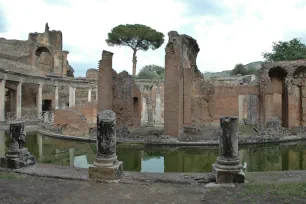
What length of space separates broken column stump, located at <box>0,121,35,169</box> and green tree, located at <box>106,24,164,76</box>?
1647 inches

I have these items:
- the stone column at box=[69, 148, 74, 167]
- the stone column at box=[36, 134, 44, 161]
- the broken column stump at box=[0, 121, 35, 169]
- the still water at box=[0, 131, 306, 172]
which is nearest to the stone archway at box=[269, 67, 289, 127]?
the still water at box=[0, 131, 306, 172]

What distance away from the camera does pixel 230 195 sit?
6086 millimetres

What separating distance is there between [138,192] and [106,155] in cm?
141

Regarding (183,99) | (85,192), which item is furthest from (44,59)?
(85,192)

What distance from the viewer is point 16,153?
8.32 m

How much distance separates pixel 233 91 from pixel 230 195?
18.5m

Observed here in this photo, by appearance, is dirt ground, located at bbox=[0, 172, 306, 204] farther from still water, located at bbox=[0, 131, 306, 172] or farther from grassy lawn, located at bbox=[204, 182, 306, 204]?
still water, located at bbox=[0, 131, 306, 172]

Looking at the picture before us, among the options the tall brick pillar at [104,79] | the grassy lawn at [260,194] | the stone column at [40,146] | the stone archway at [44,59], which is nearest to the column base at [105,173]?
the grassy lawn at [260,194]

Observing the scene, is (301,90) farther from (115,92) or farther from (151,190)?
(151,190)

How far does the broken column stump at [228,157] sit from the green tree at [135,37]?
43.2 m

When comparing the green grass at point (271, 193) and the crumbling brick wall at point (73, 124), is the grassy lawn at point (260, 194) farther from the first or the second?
the crumbling brick wall at point (73, 124)

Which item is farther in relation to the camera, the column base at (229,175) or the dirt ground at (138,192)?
the column base at (229,175)

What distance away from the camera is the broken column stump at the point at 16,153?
823cm

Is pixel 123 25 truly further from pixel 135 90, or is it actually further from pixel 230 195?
pixel 230 195
